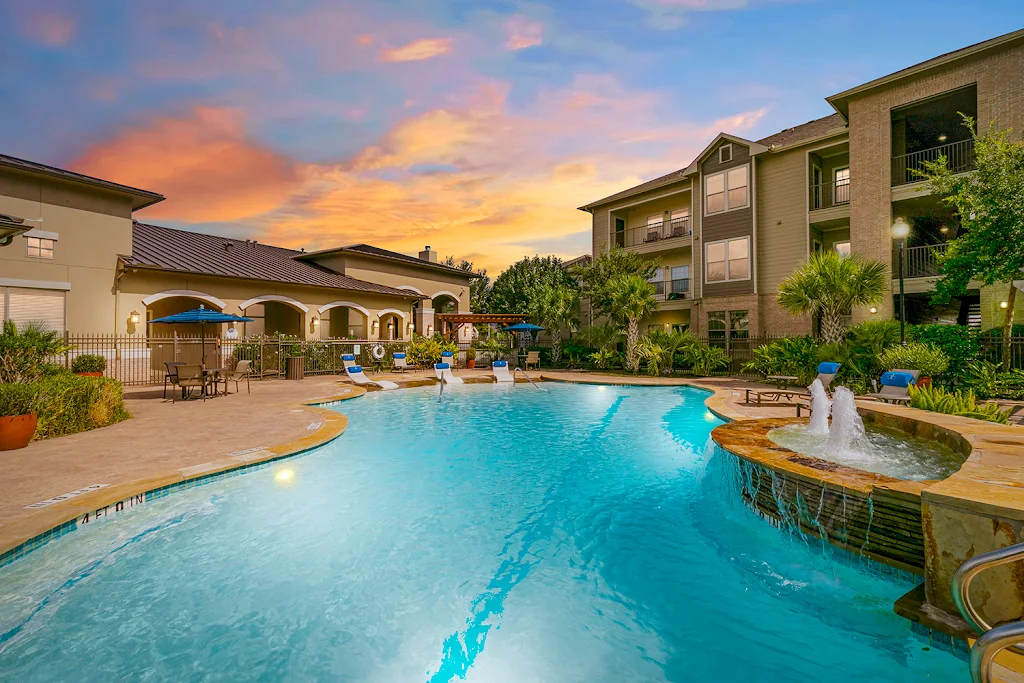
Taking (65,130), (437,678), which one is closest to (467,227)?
(65,130)

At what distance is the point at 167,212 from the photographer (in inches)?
949

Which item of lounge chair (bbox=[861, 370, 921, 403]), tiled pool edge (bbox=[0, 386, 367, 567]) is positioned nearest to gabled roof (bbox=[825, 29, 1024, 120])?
lounge chair (bbox=[861, 370, 921, 403])

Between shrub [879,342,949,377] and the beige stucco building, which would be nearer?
shrub [879,342,949,377]

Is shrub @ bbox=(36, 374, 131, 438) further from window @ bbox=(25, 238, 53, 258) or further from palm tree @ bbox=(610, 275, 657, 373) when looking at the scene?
palm tree @ bbox=(610, 275, 657, 373)

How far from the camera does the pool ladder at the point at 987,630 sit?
136 centimetres

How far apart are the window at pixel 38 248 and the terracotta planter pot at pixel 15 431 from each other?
43.2 ft

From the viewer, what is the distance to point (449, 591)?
3.90 meters

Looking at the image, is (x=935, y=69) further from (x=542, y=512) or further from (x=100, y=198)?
(x=100, y=198)

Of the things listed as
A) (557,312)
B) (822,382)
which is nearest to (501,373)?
(557,312)

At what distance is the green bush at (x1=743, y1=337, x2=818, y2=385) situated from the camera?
14.8 meters

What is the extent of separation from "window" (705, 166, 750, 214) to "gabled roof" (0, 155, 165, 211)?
82.0 feet

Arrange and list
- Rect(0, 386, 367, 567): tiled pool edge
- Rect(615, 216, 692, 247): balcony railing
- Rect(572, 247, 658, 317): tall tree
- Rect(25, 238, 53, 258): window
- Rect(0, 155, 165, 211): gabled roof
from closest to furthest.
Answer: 1. Rect(0, 386, 367, 567): tiled pool edge
2. Rect(0, 155, 165, 211): gabled roof
3. Rect(25, 238, 53, 258): window
4. Rect(572, 247, 658, 317): tall tree
5. Rect(615, 216, 692, 247): balcony railing

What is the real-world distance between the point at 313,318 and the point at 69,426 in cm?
1514

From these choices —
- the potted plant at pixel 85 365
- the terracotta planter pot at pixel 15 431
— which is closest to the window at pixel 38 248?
the potted plant at pixel 85 365
